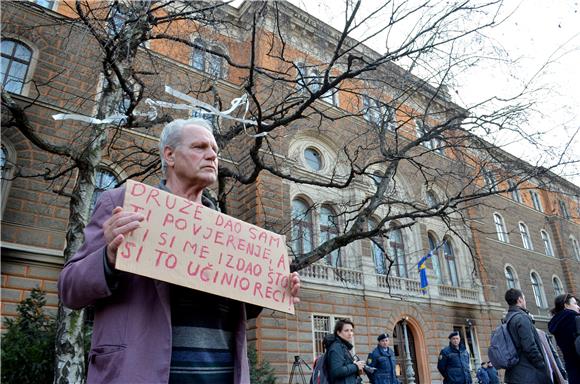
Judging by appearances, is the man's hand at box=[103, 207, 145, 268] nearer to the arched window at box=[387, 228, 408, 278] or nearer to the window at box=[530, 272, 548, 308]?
the arched window at box=[387, 228, 408, 278]

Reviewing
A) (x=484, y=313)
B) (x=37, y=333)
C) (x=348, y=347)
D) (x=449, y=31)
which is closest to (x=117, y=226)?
(x=348, y=347)

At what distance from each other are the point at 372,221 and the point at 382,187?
9.84m

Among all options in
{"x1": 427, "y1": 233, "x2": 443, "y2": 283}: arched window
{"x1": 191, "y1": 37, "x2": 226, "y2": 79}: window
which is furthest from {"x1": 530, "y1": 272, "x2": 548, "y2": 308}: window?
{"x1": 191, "y1": 37, "x2": 226, "y2": 79}: window

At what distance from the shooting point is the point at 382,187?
8.82 m

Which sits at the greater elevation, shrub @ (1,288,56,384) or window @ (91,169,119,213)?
window @ (91,169,119,213)

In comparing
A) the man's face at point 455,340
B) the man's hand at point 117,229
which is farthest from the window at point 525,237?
the man's hand at point 117,229

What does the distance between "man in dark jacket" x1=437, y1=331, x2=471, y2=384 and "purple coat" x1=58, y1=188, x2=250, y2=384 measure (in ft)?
28.5

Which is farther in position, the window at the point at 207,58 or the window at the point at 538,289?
the window at the point at 538,289

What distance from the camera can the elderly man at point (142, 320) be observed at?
1.41 meters

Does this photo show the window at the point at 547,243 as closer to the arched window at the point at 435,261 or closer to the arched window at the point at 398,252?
the arched window at the point at 435,261

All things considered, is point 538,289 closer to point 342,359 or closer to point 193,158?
point 342,359

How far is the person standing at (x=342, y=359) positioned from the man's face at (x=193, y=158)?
156 inches

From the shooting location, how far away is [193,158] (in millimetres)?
1833

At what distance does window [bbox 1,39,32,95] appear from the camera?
423 inches
